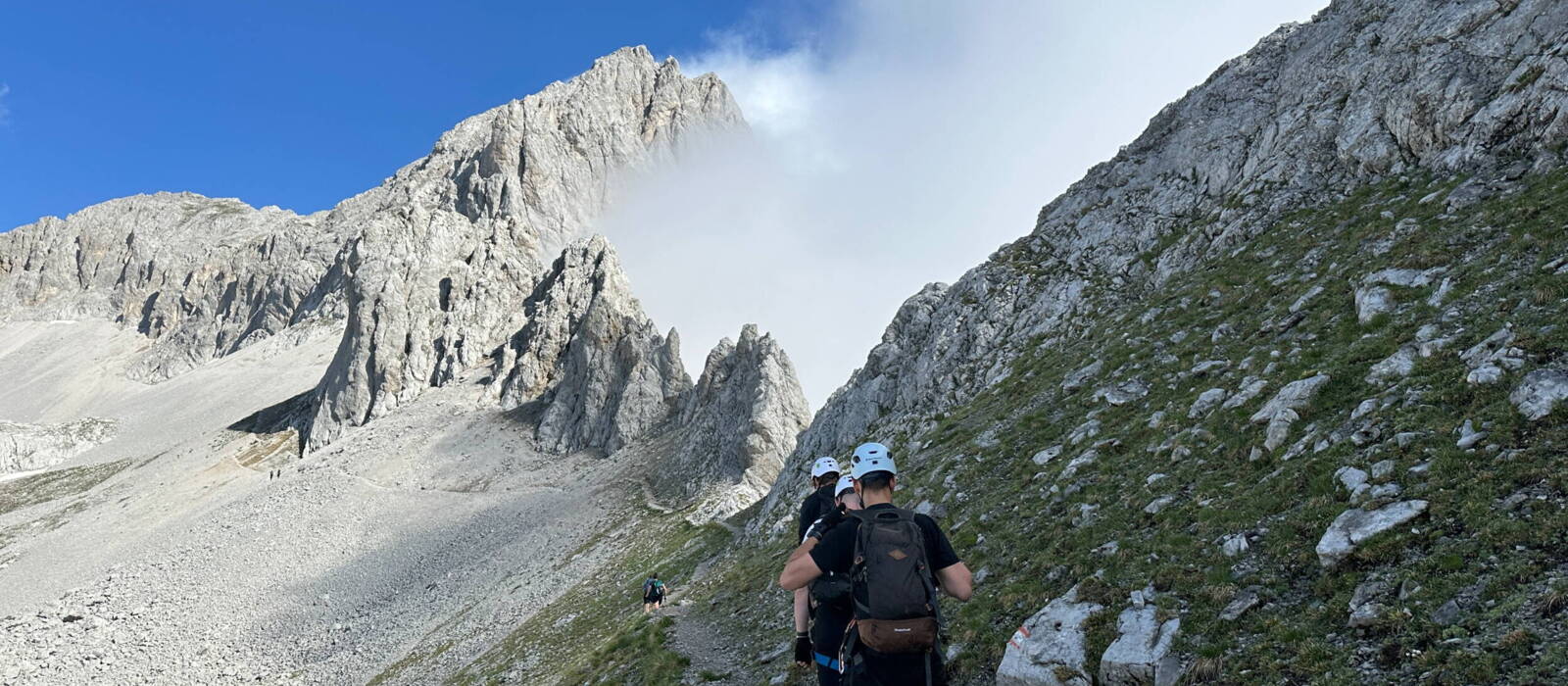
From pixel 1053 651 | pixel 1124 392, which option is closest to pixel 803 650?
pixel 1053 651

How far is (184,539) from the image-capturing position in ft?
266

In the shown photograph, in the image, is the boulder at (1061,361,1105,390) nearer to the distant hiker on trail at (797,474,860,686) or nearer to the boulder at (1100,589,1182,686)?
the boulder at (1100,589,1182,686)

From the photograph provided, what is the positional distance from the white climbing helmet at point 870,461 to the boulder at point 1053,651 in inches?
183

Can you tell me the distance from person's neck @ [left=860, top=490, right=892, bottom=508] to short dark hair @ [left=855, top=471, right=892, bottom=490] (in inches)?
2.7

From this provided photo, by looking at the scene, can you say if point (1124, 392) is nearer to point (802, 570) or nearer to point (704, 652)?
point (704, 652)

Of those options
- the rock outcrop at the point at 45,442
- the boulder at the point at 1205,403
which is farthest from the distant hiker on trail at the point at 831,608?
the rock outcrop at the point at 45,442

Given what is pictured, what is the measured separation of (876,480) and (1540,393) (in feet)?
35.6

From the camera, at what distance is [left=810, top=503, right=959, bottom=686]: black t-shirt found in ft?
22.6

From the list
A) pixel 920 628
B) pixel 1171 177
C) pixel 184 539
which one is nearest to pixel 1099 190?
pixel 1171 177

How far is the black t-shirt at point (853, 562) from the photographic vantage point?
6.89m

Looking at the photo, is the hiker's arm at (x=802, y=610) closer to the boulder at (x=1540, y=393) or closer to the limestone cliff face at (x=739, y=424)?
the boulder at (x=1540, y=393)

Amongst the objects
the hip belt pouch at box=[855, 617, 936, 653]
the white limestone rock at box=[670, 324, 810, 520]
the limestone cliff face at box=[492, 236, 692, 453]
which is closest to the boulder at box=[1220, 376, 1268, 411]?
the hip belt pouch at box=[855, 617, 936, 653]

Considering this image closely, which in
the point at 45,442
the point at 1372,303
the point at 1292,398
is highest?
the point at 45,442

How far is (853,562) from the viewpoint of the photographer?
7.16 m
